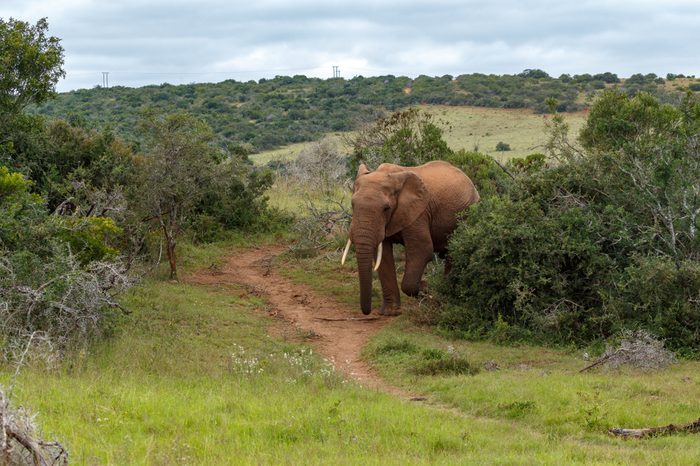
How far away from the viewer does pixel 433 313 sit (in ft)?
48.0

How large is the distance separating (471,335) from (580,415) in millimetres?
4860

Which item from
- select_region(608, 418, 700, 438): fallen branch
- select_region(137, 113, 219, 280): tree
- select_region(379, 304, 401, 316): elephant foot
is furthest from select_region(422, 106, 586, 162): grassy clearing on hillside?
select_region(608, 418, 700, 438): fallen branch

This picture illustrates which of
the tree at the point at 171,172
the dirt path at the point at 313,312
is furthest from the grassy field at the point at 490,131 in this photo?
the tree at the point at 171,172

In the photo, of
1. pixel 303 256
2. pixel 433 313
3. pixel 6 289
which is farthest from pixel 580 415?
pixel 303 256

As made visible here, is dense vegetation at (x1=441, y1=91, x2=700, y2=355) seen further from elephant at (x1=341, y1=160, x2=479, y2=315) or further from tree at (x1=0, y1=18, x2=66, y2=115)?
tree at (x1=0, y1=18, x2=66, y2=115)

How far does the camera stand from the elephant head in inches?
580

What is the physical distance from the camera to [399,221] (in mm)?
15328

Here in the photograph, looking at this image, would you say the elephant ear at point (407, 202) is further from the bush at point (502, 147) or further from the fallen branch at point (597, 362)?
the bush at point (502, 147)

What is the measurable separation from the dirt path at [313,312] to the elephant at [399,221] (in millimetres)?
606

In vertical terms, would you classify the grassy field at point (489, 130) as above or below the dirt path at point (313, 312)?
above

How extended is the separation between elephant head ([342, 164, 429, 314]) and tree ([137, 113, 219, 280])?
3.86m

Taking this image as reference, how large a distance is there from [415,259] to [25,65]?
843 centimetres

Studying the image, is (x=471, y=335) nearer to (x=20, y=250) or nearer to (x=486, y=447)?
(x=486, y=447)

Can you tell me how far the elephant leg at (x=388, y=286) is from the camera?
15.4m
